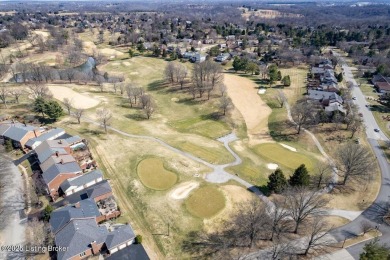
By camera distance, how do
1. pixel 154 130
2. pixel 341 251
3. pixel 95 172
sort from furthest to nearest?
pixel 154 130 < pixel 95 172 < pixel 341 251

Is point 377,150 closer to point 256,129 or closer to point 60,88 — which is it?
point 256,129

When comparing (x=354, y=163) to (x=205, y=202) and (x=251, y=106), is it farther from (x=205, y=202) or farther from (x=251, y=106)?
(x=251, y=106)

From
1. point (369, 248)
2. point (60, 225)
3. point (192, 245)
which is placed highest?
point (369, 248)

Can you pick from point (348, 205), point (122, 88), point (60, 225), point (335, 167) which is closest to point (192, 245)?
point (60, 225)

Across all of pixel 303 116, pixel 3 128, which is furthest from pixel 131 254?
pixel 303 116

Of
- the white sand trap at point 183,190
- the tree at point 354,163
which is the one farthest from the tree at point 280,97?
the white sand trap at point 183,190

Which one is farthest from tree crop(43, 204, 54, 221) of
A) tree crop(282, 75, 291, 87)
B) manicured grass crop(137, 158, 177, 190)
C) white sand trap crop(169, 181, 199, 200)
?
tree crop(282, 75, 291, 87)

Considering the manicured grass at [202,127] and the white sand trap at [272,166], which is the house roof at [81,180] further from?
the white sand trap at [272,166]
